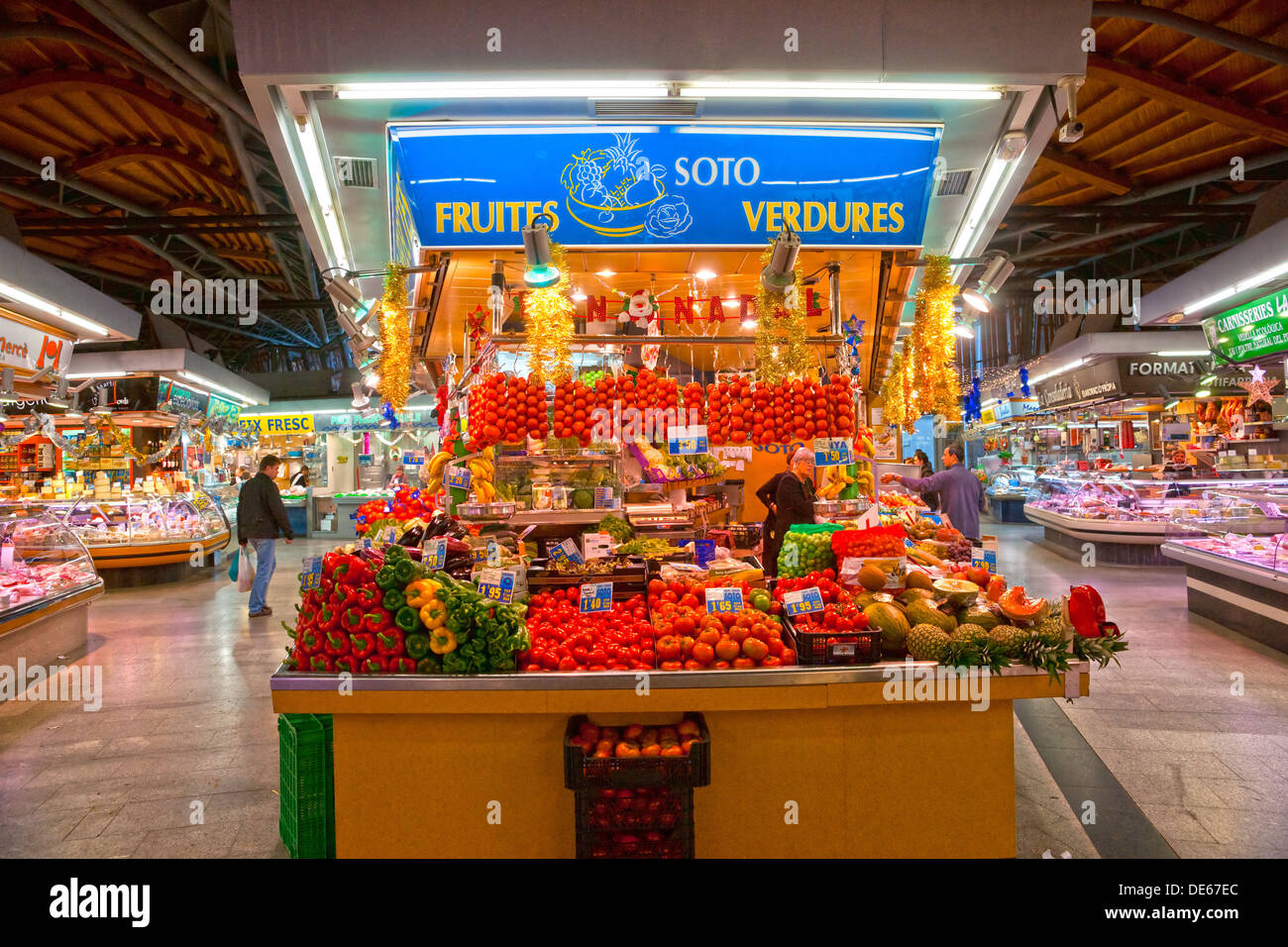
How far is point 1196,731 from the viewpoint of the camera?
4.26 metres

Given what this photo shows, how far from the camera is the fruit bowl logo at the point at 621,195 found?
4.25 m

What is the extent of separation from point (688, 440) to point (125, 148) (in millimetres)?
8159

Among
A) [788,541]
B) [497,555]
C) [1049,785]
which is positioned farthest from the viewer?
[788,541]

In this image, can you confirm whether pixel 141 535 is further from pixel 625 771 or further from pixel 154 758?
pixel 625 771

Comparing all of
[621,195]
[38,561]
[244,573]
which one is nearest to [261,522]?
[244,573]

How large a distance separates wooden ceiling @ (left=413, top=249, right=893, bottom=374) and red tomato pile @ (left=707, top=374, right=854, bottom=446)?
0.53 metres

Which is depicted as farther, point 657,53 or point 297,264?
point 297,264

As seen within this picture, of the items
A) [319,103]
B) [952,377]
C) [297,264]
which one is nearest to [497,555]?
[319,103]

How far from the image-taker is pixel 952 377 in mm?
5738

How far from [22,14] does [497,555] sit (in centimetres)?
634

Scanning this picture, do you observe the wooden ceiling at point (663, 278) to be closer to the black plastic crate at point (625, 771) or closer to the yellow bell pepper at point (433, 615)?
the yellow bell pepper at point (433, 615)

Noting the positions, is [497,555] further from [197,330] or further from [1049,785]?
[197,330]

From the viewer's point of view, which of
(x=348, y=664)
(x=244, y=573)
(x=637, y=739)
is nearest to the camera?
(x=637, y=739)

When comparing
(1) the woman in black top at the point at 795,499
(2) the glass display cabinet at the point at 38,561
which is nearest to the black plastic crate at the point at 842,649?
(1) the woman in black top at the point at 795,499
